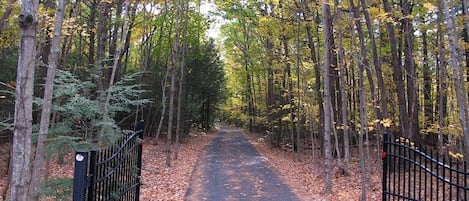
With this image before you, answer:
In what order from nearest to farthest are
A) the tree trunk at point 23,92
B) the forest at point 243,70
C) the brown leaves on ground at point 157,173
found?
the tree trunk at point 23,92 < the forest at point 243,70 < the brown leaves on ground at point 157,173

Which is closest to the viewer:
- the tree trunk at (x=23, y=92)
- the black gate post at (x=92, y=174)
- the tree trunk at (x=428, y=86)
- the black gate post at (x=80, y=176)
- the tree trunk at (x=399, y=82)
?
the black gate post at (x=80, y=176)

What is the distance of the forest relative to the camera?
5.91 metres

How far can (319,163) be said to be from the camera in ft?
56.2

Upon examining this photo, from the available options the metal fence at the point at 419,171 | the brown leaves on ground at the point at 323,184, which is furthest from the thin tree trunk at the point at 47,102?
the brown leaves on ground at the point at 323,184

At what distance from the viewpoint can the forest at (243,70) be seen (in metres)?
5.91

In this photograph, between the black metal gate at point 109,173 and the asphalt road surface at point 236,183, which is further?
the asphalt road surface at point 236,183

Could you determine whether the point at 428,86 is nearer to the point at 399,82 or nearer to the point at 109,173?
the point at 399,82

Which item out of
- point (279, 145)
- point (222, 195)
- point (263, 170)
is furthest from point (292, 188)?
point (279, 145)

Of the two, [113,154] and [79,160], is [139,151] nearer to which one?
[113,154]

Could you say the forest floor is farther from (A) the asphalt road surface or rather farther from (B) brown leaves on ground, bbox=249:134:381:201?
(A) the asphalt road surface

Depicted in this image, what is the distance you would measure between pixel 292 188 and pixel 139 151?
5674mm

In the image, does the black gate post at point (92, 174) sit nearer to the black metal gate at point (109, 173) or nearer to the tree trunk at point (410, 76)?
the black metal gate at point (109, 173)

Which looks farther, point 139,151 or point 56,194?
point 139,151

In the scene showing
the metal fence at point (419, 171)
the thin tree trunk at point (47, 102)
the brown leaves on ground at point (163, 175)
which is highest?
the thin tree trunk at point (47, 102)
